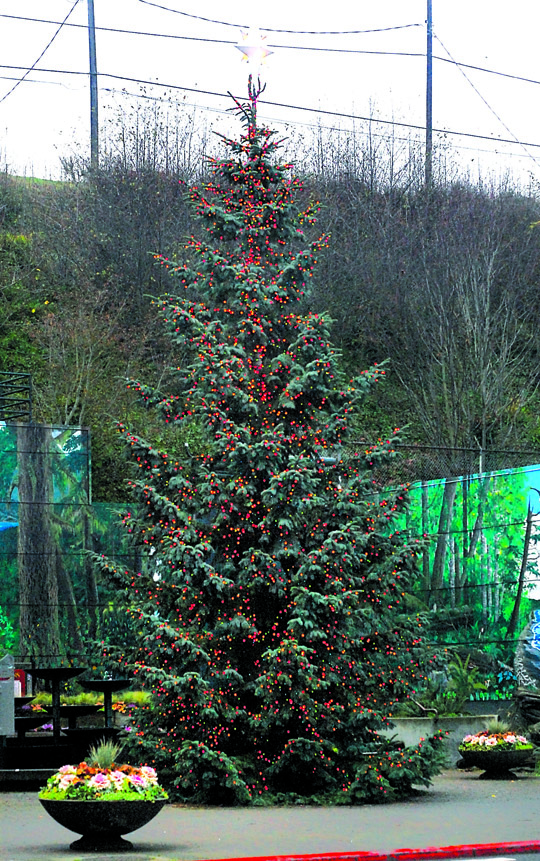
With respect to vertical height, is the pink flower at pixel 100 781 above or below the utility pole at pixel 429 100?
below

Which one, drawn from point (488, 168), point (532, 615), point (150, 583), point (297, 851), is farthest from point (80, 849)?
point (488, 168)

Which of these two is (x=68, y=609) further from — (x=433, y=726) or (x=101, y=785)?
(x=101, y=785)

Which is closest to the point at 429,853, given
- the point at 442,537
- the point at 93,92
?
the point at 442,537

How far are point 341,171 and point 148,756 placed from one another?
29.5 m

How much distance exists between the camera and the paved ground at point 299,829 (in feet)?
32.5

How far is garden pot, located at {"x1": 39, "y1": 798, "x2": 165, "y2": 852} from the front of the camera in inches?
374

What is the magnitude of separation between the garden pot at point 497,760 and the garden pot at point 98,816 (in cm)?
838

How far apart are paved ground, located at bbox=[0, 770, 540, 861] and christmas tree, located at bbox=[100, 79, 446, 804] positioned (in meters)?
0.74

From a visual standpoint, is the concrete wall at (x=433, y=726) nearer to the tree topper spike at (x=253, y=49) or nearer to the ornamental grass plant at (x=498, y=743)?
the ornamental grass plant at (x=498, y=743)

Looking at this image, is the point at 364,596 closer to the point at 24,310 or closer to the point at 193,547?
the point at 193,547

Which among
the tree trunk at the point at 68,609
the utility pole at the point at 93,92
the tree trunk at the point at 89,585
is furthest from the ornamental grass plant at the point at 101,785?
the utility pole at the point at 93,92

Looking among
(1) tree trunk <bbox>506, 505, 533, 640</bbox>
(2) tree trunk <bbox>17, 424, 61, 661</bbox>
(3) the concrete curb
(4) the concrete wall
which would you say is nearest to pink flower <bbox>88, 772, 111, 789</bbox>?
(3) the concrete curb

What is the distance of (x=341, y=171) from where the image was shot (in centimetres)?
4019

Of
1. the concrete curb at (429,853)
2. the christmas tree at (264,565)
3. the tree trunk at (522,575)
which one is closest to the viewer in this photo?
the concrete curb at (429,853)
